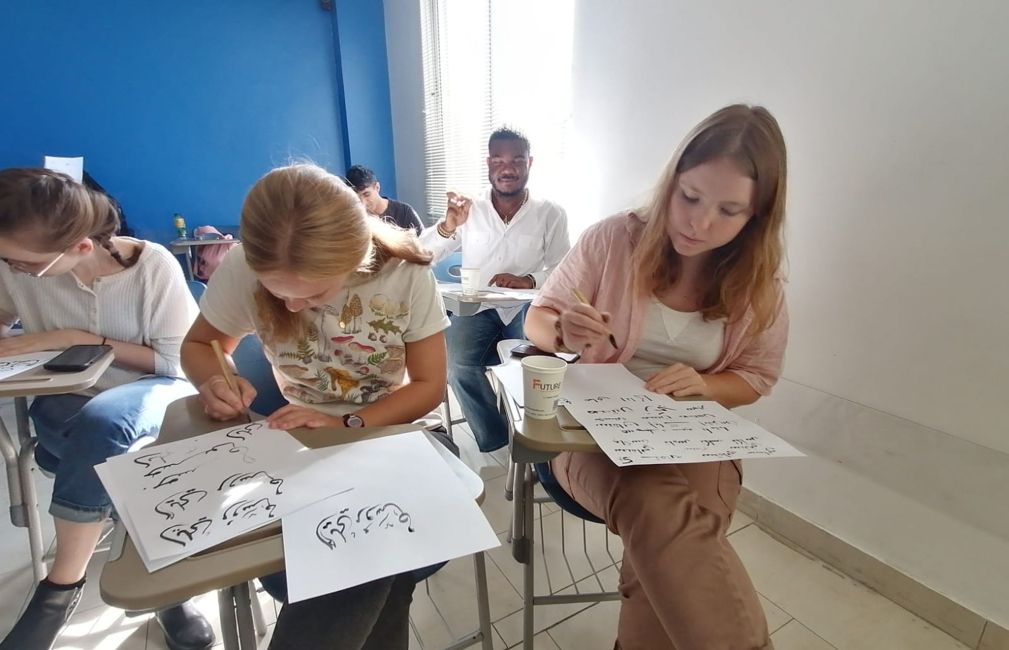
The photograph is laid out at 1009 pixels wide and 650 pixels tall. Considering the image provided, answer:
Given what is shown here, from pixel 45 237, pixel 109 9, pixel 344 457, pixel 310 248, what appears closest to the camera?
pixel 344 457

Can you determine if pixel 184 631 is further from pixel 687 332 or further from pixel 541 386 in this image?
pixel 687 332

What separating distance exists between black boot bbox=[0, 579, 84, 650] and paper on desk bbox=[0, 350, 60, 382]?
20.2 inches

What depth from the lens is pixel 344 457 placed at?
2.23ft

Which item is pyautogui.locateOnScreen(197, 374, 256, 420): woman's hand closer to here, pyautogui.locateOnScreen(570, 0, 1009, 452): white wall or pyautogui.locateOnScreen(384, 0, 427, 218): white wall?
pyautogui.locateOnScreen(570, 0, 1009, 452): white wall

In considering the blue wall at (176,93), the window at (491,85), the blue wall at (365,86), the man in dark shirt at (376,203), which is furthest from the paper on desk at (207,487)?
the blue wall at (365,86)

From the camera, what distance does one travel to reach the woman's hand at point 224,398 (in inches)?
31.9

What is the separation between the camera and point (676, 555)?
0.72 meters

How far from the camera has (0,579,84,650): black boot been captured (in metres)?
1.03

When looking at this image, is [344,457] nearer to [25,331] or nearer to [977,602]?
[25,331]

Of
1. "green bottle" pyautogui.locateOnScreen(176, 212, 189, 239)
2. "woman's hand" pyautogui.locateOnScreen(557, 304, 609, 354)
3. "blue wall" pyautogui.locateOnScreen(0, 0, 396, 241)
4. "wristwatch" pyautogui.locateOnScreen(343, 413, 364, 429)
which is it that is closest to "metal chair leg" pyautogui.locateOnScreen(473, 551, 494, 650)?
"wristwatch" pyautogui.locateOnScreen(343, 413, 364, 429)

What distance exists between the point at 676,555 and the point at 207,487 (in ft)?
2.24

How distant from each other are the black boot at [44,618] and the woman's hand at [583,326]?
1291 millimetres

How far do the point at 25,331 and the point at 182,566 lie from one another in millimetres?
1234

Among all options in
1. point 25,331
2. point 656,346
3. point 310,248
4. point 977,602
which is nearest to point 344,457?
point 310,248
